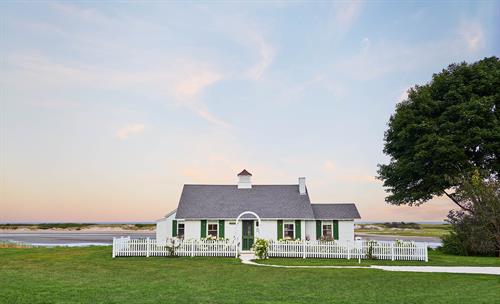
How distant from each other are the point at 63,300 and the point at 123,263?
33.7 feet

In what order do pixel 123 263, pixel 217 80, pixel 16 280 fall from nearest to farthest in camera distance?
pixel 16 280 → pixel 123 263 → pixel 217 80

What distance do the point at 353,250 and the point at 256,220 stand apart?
696 cm

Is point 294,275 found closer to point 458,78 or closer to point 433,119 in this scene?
point 433,119

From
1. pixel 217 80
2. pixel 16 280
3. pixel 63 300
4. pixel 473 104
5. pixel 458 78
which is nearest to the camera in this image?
pixel 63 300

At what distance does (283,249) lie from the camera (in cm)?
2572

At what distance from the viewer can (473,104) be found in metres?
29.7

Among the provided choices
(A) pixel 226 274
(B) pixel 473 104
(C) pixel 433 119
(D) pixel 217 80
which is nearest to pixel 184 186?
(D) pixel 217 80

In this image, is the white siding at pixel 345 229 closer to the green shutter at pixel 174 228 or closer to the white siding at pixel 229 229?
the white siding at pixel 229 229

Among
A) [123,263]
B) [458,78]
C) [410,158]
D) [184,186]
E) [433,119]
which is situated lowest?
[123,263]

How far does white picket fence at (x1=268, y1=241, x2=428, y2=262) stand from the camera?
23734mm

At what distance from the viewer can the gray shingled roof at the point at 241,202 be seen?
29.4 m

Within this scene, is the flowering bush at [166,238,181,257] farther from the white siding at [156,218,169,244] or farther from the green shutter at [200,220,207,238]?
the white siding at [156,218,169,244]

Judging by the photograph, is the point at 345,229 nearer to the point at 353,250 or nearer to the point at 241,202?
the point at 353,250

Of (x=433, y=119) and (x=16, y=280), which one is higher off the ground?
(x=433, y=119)
